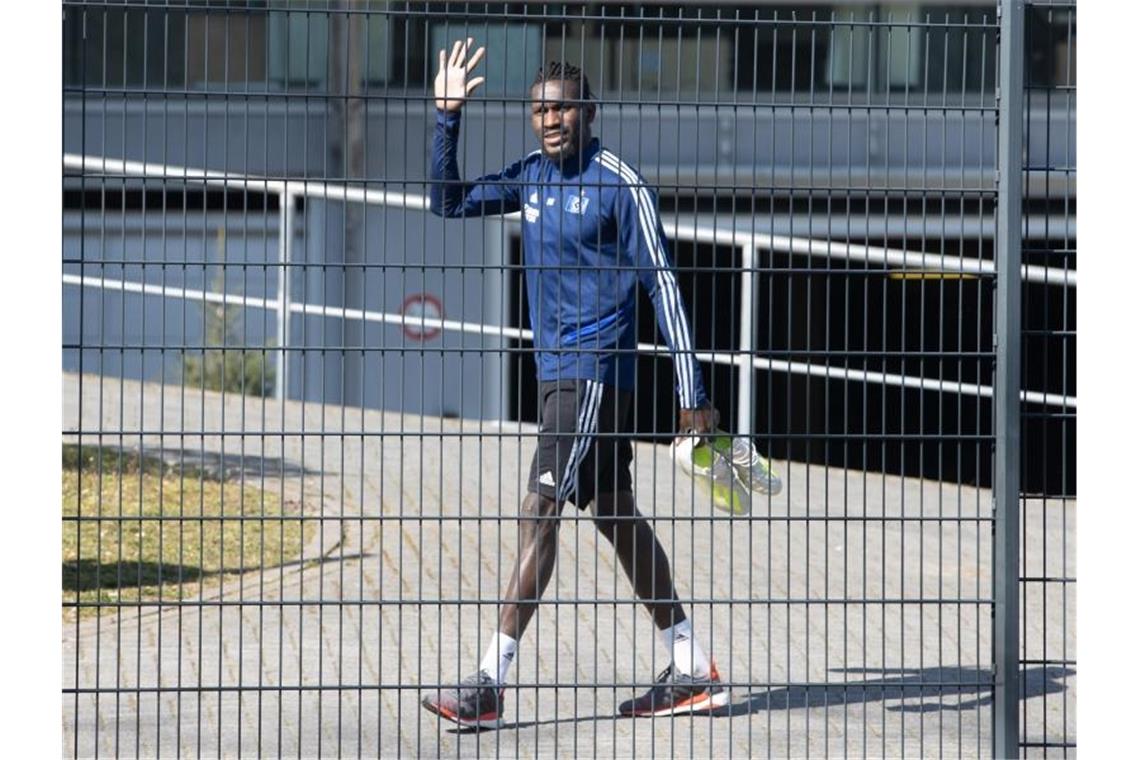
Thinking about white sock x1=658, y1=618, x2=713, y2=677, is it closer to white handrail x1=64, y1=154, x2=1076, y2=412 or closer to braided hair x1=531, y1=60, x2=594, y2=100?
white handrail x1=64, y1=154, x2=1076, y2=412

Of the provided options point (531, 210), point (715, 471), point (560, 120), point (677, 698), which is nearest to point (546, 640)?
point (677, 698)

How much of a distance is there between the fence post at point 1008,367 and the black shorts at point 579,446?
1129 mm

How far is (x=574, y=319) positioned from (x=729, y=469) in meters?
0.65

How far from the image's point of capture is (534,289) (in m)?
5.44

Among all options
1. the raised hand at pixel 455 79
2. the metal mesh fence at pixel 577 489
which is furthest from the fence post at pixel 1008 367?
the raised hand at pixel 455 79

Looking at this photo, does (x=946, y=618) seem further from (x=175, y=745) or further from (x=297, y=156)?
(x=297, y=156)

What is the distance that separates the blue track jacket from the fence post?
89 centimetres

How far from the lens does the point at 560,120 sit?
5328 mm

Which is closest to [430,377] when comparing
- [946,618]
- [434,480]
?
[434,480]

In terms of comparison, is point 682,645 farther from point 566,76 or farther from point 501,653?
point 566,76

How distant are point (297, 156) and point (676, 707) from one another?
12.5 metres

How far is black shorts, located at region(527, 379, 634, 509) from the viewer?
5555 millimetres

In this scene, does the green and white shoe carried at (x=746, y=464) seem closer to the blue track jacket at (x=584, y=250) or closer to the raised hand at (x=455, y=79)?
the blue track jacket at (x=584, y=250)

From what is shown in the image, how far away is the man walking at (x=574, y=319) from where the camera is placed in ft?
17.4
